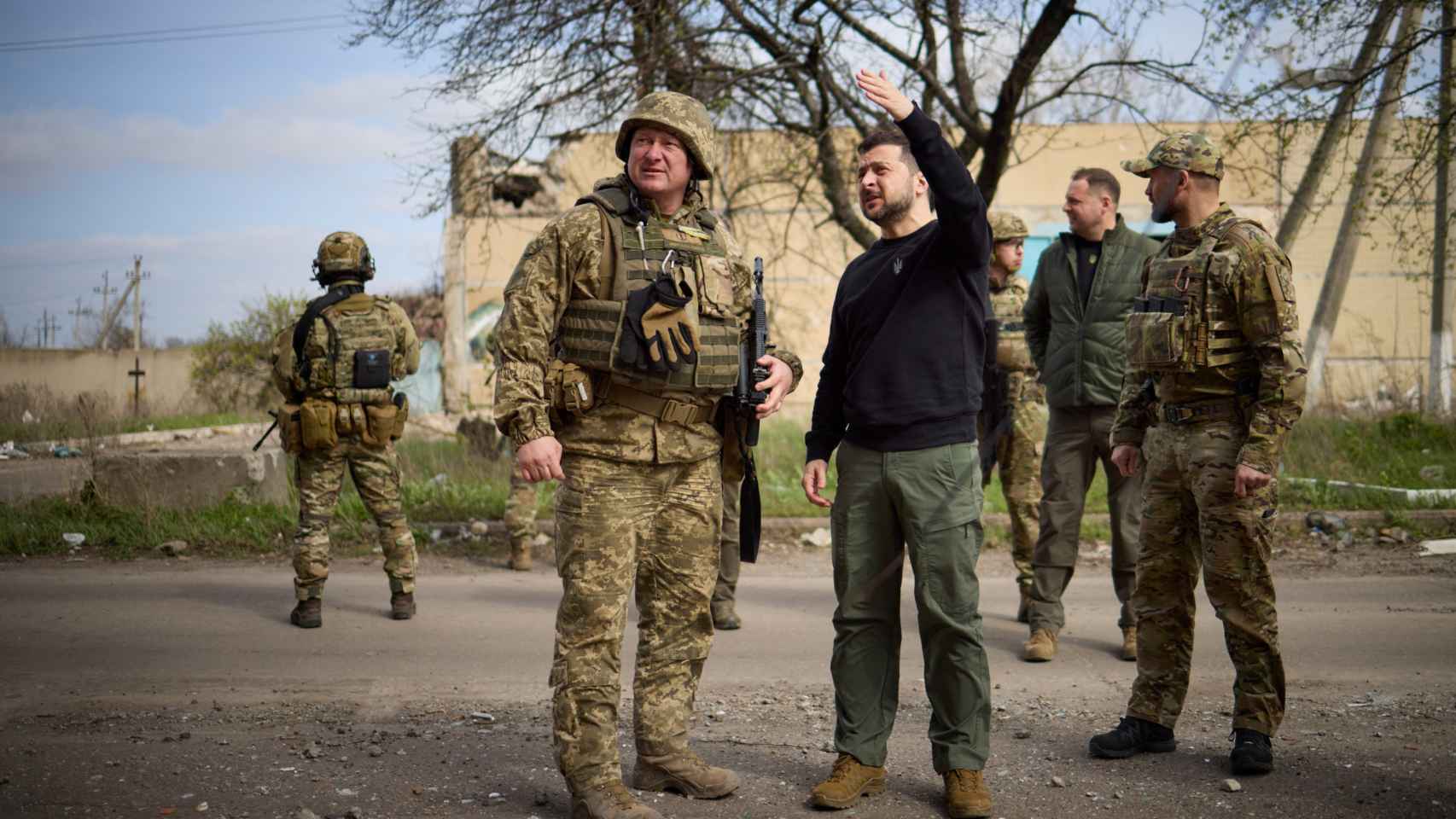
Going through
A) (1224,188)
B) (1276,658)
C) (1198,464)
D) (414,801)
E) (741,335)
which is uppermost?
(1224,188)

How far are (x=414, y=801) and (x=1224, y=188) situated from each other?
860 inches

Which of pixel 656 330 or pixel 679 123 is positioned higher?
pixel 679 123

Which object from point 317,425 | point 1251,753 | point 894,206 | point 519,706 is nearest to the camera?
point 894,206

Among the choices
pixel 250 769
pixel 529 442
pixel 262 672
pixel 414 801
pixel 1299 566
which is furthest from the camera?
pixel 1299 566

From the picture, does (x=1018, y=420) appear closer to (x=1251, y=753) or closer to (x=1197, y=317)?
(x=1197, y=317)

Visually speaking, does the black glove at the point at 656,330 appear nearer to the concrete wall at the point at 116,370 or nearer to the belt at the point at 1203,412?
the belt at the point at 1203,412

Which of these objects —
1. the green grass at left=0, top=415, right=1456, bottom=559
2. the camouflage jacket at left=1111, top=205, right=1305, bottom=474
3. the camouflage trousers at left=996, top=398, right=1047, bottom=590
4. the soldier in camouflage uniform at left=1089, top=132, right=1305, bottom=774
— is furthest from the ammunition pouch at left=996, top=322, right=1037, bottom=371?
the green grass at left=0, top=415, right=1456, bottom=559

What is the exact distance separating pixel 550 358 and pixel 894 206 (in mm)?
1236

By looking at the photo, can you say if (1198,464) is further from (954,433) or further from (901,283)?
(901,283)

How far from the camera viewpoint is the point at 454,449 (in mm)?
12461

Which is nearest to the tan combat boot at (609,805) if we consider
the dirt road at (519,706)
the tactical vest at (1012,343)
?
the dirt road at (519,706)

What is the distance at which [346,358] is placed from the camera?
689 cm

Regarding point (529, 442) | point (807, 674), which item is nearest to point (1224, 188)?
point (807, 674)

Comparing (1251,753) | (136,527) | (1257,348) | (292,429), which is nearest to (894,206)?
(1257,348)
